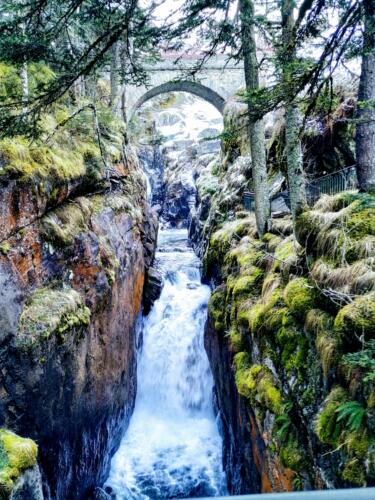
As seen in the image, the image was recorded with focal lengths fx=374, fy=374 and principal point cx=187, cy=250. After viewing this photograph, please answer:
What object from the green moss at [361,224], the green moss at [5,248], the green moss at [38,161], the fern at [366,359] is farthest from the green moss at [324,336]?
the green moss at [38,161]

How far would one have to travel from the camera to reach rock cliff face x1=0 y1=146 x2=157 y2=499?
5.55 m

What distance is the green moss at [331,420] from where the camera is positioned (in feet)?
12.3

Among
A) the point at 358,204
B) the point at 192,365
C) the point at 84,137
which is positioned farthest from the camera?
the point at 192,365

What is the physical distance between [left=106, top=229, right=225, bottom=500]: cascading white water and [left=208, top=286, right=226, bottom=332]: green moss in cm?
274

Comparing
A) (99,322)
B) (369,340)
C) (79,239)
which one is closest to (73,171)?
(79,239)

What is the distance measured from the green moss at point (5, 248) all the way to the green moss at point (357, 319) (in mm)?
4695

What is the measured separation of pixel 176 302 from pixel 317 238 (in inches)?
344

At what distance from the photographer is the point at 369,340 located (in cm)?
377

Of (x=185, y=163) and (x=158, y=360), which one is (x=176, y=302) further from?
(x=185, y=163)

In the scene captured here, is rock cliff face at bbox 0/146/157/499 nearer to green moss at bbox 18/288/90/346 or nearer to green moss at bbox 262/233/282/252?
green moss at bbox 18/288/90/346

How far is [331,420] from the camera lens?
12.5ft

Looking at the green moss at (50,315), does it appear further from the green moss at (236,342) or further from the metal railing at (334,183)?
the metal railing at (334,183)

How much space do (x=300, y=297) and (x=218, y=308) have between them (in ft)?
13.8

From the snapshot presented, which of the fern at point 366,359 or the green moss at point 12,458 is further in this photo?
the green moss at point 12,458
